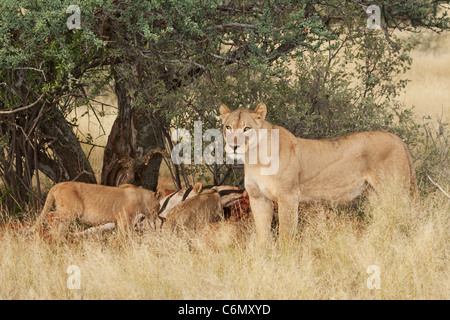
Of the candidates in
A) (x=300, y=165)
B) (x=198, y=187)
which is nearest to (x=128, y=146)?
(x=198, y=187)

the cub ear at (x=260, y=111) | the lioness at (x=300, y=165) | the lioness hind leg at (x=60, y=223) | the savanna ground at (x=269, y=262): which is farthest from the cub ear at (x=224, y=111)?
the lioness hind leg at (x=60, y=223)

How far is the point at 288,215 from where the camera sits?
658cm

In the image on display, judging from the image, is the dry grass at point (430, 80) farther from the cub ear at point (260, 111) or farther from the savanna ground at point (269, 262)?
the cub ear at point (260, 111)

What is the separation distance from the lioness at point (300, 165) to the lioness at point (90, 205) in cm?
147

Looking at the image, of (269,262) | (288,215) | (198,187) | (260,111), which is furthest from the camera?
(198,187)

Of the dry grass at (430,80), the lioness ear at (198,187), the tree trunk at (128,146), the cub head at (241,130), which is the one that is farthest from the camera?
the dry grass at (430,80)

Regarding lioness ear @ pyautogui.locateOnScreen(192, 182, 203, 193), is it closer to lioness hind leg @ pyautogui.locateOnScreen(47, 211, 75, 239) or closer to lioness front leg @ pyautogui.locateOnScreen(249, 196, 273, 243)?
lioness front leg @ pyautogui.locateOnScreen(249, 196, 273, 243)

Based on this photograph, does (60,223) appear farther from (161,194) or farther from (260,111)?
(260,111)

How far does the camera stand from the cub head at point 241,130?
6242 millimetres

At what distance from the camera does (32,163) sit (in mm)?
9172

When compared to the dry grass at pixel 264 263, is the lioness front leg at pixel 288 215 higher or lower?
higher

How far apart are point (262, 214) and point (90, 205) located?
1889mm

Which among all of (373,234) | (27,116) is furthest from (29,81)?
(373,234)

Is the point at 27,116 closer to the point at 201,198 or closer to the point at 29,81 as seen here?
the point at 29,81
